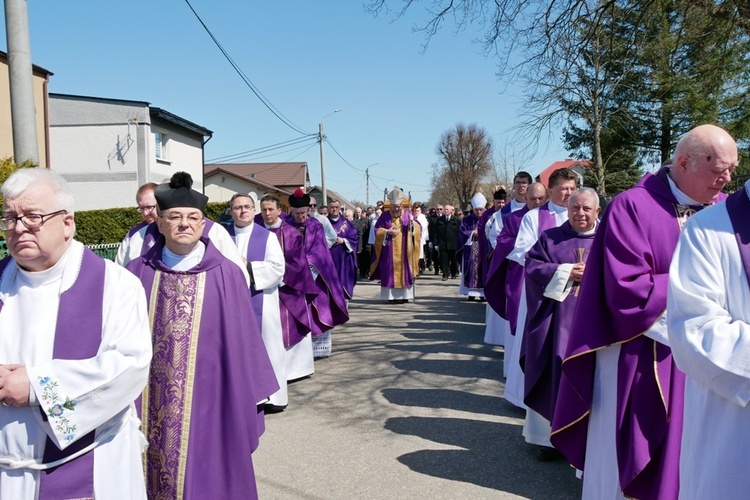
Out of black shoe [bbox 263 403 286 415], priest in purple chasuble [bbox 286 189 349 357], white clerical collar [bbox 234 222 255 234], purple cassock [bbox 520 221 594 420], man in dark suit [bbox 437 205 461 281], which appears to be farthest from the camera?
man in dark suit [bbox 437 205 461 281]

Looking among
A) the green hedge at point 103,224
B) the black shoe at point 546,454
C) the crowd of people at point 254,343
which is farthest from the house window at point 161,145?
the black shoe at point 546,454

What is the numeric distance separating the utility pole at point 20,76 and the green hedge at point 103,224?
12.1 meters

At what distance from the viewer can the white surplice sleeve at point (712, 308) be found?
219 cm

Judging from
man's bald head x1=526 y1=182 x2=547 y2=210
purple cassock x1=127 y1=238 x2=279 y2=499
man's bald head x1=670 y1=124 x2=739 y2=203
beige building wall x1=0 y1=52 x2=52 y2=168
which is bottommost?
purple cassock x1=127 y1=238 x2=279 y2=499

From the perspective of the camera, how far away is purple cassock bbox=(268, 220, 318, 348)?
721cm

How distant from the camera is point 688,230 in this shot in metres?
2.43

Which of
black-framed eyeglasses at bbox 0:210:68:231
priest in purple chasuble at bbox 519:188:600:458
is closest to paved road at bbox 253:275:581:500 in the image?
priest in purple chasuble at bbox 519:188:600:458

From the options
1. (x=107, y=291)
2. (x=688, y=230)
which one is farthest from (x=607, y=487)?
(x=107, y=291)

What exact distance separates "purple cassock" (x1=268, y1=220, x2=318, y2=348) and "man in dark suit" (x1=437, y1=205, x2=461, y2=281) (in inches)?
434

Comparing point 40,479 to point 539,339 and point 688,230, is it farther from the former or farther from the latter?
point 539,339

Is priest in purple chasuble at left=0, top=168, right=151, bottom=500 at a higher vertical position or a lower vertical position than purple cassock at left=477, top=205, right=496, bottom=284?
lower

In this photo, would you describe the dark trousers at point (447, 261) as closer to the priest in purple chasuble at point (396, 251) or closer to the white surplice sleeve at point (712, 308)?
the priest in purple chasuble at point (396, 251)

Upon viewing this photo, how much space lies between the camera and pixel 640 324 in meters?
3.21

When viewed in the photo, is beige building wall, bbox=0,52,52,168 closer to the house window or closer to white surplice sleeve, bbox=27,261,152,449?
the house window
